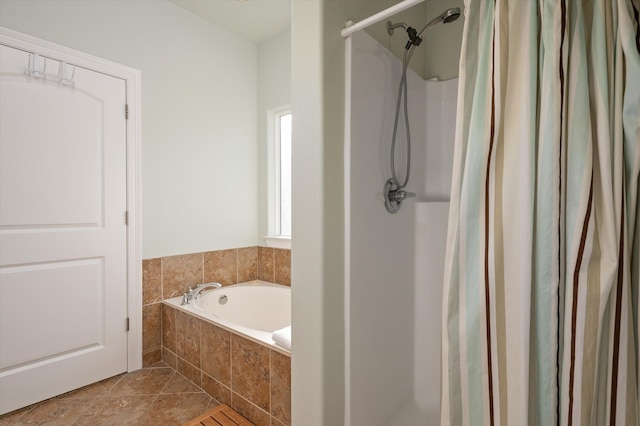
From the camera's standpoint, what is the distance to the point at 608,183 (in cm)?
70

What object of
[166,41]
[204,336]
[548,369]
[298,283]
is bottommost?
[204,336]

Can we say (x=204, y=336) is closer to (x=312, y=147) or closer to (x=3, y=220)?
(x=3, y=220)

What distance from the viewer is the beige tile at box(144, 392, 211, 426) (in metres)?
1.73

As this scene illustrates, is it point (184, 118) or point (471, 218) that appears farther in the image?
point (184, 118)

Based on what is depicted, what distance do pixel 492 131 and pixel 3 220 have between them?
2.36 m

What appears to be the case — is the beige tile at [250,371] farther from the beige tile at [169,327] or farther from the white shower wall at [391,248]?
the beige tile at [169,327]

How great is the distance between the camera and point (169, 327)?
2.31 m

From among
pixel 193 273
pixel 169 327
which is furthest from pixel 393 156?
pixel 169 327

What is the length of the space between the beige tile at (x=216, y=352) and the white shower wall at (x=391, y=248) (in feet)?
2.79

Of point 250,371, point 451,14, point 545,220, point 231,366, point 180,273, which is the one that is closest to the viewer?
point 545,220

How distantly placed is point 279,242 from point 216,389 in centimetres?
130

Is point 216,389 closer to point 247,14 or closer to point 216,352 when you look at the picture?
point 216,352

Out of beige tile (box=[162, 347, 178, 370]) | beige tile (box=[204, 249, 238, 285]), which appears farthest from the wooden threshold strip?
beige tile (box=[204, 249, 238, 285])

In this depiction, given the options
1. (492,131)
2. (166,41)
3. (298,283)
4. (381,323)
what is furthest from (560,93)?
(166,41)
